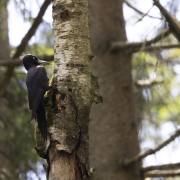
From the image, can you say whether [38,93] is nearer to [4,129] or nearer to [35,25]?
[35,25]

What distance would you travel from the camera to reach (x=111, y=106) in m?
4.39

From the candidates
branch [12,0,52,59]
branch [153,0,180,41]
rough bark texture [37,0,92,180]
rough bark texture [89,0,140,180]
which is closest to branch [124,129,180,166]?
rough bark texture [89,0,140,180]

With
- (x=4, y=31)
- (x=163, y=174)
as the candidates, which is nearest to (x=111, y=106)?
(x=163, y=174)

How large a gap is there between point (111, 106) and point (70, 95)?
5.88ft

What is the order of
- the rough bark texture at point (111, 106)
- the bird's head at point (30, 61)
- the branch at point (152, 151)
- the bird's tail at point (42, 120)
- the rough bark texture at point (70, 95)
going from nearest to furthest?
the rough bark texture at point (70, 95), the bird's tail at point (42, 120), the bird's head at point (30, 61), the branch at point (152, 151), the rough bark texture at point (111, 106)

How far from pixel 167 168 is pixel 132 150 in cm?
37

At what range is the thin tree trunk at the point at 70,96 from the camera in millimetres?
2514

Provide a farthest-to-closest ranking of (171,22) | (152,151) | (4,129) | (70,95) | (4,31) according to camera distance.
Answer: (4,129) → (4,31) → (152,151) → (171,22) → (70,95)

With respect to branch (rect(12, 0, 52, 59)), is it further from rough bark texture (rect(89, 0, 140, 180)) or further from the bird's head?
the bird's head

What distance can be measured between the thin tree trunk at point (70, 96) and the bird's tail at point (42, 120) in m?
0.05

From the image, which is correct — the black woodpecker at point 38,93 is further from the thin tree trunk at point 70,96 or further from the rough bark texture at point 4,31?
the rough bark texture at point 4,31

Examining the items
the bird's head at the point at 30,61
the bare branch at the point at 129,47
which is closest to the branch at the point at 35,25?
the bare branch at the point at 129,47

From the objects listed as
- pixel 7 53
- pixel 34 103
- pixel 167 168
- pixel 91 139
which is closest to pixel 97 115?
pixel 91 139

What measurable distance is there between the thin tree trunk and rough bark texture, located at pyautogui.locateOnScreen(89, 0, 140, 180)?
160 cm
